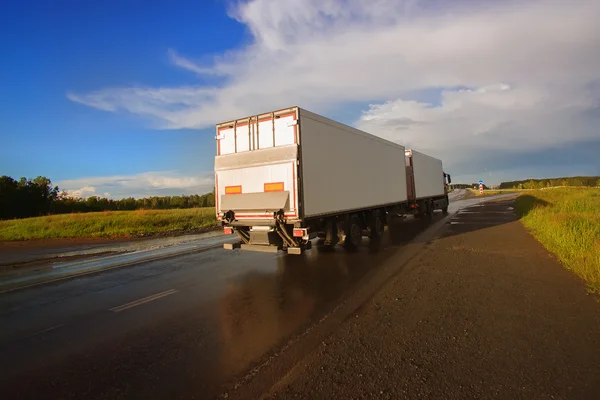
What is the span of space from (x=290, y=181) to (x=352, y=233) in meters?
3.46

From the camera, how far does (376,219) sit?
11.7m

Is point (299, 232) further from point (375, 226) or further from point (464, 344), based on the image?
point (375, 226)

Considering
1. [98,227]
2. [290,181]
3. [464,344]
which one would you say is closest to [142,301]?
Result: [290,181]

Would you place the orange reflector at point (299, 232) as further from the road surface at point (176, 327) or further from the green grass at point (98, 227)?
the green grass at point (98, 227)

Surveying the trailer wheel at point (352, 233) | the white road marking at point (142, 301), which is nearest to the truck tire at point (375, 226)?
the trailer wheel at point (352, 233)

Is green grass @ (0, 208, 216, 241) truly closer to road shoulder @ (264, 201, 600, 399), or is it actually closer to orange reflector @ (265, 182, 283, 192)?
orange reflector @ (265, 182, 283, 192)

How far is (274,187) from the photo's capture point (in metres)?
7.59

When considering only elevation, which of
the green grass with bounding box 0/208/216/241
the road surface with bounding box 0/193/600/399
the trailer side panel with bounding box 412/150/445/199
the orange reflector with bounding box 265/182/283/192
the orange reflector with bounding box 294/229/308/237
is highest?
the trailer side panel with bounding box 412/150/445/199

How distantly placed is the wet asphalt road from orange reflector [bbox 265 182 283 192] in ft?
6.39

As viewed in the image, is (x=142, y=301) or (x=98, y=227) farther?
(x=98, y=227)

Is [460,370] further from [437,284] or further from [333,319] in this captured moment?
[437,284]

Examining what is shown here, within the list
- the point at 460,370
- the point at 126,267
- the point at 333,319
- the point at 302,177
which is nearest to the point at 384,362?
the point at 460,370

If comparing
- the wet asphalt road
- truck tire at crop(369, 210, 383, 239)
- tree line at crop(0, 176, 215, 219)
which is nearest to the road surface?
the wet asphalt road

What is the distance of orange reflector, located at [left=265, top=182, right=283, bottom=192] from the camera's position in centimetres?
748
